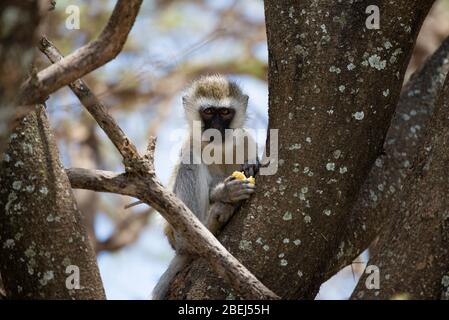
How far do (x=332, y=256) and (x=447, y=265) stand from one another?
0.77m

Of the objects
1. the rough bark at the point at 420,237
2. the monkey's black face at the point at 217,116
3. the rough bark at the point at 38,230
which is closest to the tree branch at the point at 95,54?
the rough bark at the point at 38,230

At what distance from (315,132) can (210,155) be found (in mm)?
1874

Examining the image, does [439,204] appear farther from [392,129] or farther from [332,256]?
[392,129]

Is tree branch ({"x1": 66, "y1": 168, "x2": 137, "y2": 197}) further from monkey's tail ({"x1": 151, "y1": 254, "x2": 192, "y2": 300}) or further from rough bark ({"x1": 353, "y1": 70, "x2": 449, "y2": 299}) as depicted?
rough bark ({"x1": 353, "y1": 70, "x2": 449, "y2": 299})

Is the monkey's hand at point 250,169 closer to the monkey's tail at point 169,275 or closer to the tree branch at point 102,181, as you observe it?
the monkey's tail at point 169,275

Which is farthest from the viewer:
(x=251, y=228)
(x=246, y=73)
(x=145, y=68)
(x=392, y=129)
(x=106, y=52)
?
(x=246, y=73)

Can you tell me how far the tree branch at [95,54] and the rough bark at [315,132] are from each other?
1.25 m

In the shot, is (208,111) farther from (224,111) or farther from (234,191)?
(234,191)

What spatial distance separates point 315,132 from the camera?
12.3ft

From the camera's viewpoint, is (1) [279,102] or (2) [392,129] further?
(2) [392,129]

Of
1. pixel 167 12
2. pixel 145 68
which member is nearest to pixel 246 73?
pixel 167 12

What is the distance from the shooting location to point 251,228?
3779 mm

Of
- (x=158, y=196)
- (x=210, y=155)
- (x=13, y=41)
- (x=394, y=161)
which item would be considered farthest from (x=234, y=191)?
(x=13, y=41)

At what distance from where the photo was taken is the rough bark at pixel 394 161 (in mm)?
4398
